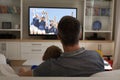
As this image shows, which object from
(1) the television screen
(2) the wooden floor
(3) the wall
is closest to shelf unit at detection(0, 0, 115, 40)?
(3) the wall

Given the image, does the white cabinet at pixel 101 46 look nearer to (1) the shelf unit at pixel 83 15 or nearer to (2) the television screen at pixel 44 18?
(1) the shelf unit at pixel 83 15

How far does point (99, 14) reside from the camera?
5.26 metres

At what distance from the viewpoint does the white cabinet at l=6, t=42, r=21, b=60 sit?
15.9 ft

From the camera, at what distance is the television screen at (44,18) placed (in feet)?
16.8

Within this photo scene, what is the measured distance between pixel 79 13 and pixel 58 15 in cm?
60

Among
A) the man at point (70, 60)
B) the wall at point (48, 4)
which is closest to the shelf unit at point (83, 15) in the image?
the wall at point (48, 4)

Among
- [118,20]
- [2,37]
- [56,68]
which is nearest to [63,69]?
[56,68]

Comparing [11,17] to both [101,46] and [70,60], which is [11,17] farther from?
[70,60]

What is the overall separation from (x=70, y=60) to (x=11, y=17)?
13.3 ft

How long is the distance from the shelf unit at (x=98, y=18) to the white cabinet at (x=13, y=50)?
1617 millimetres

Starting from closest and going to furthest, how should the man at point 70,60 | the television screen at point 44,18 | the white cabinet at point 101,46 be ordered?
the man at point 70,60 < the white cabinet at point 101,46 < the television screen at point 44,18

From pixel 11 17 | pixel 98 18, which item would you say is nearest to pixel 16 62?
pixel 11 17

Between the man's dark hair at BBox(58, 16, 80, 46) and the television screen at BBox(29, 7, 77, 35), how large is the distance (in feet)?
11.8

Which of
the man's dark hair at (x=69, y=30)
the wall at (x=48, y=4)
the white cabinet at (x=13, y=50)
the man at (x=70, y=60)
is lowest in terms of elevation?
the white cabinet at (x=13, y=50)
